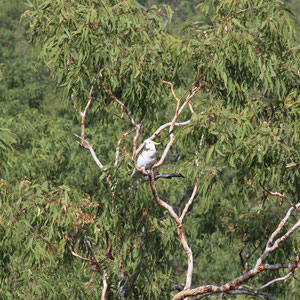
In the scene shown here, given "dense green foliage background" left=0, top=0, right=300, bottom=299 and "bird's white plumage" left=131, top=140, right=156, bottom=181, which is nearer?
"dense green foliage background" left=0, top=0, right=300, bottom=299

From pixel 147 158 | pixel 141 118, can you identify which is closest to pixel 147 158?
pixel 147 158

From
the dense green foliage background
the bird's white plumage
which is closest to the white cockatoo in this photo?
the bird's white plumage

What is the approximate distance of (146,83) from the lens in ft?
18.9

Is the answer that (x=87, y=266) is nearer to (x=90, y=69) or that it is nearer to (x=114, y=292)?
(x=114, y=292)

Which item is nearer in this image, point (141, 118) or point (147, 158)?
point (147, 158)

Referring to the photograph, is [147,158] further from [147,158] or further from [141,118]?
[141,118]

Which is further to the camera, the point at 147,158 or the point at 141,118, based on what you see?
the point at 141,118

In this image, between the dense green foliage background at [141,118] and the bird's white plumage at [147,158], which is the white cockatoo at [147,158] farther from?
the dense green foliage background at [141,118]

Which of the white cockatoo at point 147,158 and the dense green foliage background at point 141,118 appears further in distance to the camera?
the white cockatoo at point 147,158

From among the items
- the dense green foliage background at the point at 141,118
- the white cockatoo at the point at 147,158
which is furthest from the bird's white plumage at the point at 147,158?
the dense green foliage background at the point at 141,118

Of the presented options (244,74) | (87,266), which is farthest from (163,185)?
(244,74)

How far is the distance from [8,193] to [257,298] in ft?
7.39

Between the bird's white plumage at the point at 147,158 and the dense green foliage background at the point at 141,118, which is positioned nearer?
the dense green foliage background at the point at 141,118

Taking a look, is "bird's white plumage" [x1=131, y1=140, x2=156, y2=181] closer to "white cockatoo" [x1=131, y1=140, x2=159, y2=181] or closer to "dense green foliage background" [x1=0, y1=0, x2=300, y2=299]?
"white cockatoo" [x1=131, y1=140, x2=159, y2=181]
